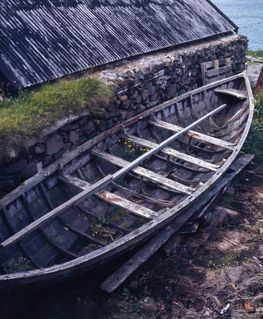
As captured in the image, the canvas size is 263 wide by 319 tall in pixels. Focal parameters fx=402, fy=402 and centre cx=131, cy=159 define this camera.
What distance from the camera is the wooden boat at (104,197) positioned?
216 inches

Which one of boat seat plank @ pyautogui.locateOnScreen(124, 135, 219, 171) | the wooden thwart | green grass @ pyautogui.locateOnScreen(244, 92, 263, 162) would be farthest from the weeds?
green grass @ pyautogui.locateOnScreen(244, 92, 263, 162)

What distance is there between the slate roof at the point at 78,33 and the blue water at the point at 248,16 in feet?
44.9

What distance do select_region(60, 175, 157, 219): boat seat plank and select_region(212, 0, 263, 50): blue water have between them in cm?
1989

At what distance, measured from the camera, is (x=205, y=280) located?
6254 millimetres

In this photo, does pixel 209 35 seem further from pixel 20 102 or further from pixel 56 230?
pixel 56 230

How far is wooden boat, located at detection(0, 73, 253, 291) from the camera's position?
549cm

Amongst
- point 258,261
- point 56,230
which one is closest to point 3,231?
point 56,230

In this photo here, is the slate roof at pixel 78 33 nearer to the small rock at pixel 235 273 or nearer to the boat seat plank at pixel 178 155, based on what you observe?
the boat seat plank at pixel 178 155

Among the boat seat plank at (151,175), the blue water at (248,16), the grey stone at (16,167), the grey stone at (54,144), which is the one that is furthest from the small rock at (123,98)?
the blue water at (248,16)

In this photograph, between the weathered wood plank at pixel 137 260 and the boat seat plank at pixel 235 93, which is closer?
the weathered wood plank at pixel 137 260

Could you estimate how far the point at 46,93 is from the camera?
23.5 feet

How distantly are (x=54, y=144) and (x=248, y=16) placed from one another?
30.4 m

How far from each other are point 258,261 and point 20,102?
4.82m

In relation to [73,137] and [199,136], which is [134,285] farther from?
[199,136]
